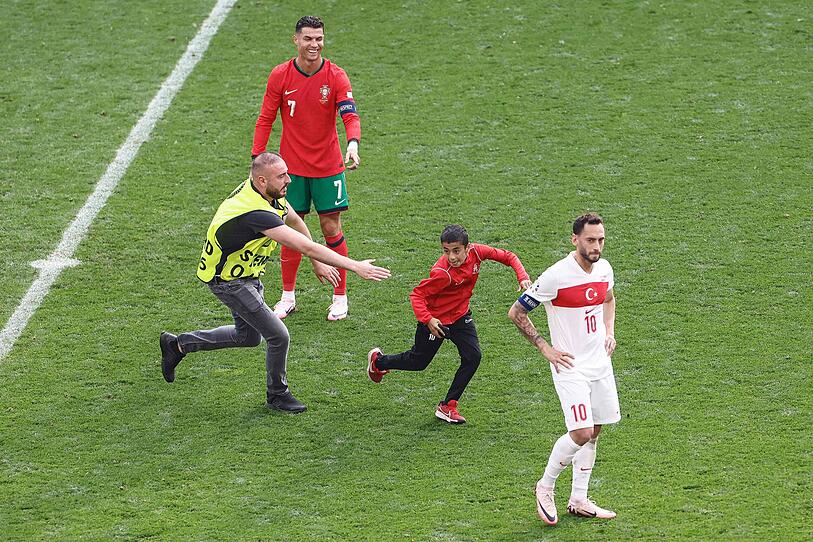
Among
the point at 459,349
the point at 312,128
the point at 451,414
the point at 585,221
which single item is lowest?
the point at 451,414

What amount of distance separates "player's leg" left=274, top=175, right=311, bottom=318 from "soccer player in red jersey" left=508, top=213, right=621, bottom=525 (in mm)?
3093

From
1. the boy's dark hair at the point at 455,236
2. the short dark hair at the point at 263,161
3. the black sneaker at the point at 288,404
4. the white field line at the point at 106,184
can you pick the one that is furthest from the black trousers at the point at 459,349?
the white field line at the point at 106,184

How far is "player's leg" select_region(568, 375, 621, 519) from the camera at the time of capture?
23.0 feet

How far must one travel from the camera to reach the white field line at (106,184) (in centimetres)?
981

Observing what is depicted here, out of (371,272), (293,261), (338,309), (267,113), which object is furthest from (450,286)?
(267,113)

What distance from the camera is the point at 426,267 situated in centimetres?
1041

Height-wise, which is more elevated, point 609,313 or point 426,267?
point 609,313

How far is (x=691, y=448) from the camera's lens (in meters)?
7.73

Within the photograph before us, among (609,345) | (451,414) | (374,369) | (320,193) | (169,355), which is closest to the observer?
(609,345)

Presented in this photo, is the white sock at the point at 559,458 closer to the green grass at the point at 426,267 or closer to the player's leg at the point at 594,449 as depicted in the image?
the player's leg at the point at 594,449

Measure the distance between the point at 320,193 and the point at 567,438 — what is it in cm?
351

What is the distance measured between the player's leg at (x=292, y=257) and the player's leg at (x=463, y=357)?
194 centimetres

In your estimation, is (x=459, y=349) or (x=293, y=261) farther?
(x=293, y=261)

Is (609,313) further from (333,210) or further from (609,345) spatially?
(333,210)
